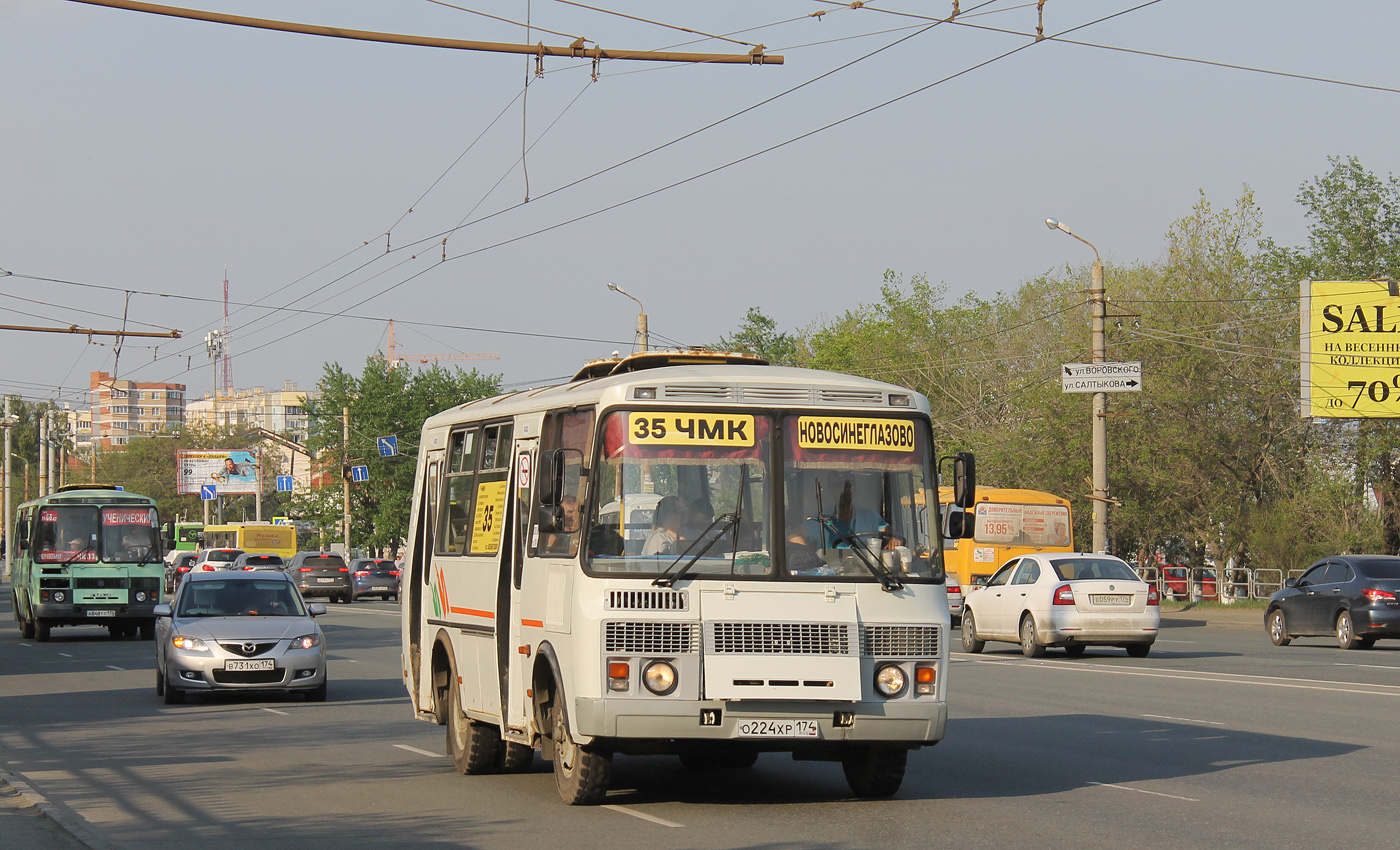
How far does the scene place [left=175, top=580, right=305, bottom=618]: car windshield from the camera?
19562 millimetres

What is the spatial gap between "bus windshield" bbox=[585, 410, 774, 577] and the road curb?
3144 millimetres

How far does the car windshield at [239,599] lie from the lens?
1956cm

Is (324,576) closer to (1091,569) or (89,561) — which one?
(89,561)

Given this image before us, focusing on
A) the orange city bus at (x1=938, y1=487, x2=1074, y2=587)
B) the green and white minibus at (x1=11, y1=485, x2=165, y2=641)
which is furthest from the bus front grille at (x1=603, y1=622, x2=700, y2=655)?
the orange city bus at (x1=938, y1=487, x2=1074, y2=587)

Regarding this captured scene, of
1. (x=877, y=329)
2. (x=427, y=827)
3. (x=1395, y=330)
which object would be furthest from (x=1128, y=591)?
(x=877, y=329)

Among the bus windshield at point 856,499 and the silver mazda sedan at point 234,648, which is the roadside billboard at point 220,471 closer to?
the silver mazda sedan at point 234,648

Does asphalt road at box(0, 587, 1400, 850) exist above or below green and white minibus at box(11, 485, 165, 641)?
below

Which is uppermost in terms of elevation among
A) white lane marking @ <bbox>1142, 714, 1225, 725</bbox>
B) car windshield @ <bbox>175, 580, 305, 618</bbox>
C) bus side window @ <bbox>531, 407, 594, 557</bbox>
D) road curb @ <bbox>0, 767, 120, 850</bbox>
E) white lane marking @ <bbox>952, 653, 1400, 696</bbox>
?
bus side window @ <bbox>531, 407, 594, 557</bbox>

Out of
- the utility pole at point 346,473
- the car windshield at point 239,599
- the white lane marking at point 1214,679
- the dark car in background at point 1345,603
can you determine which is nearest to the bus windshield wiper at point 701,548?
the white lane marking at point 1214,679

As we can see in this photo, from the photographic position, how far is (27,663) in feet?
86.2

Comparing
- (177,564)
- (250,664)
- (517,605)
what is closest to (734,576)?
(517,605)

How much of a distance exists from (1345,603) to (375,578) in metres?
41.0

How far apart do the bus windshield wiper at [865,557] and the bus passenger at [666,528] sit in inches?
35.6

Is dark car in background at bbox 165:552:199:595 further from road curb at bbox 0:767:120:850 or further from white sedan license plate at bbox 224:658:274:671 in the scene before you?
road curb at bbox 0:767:120:850
